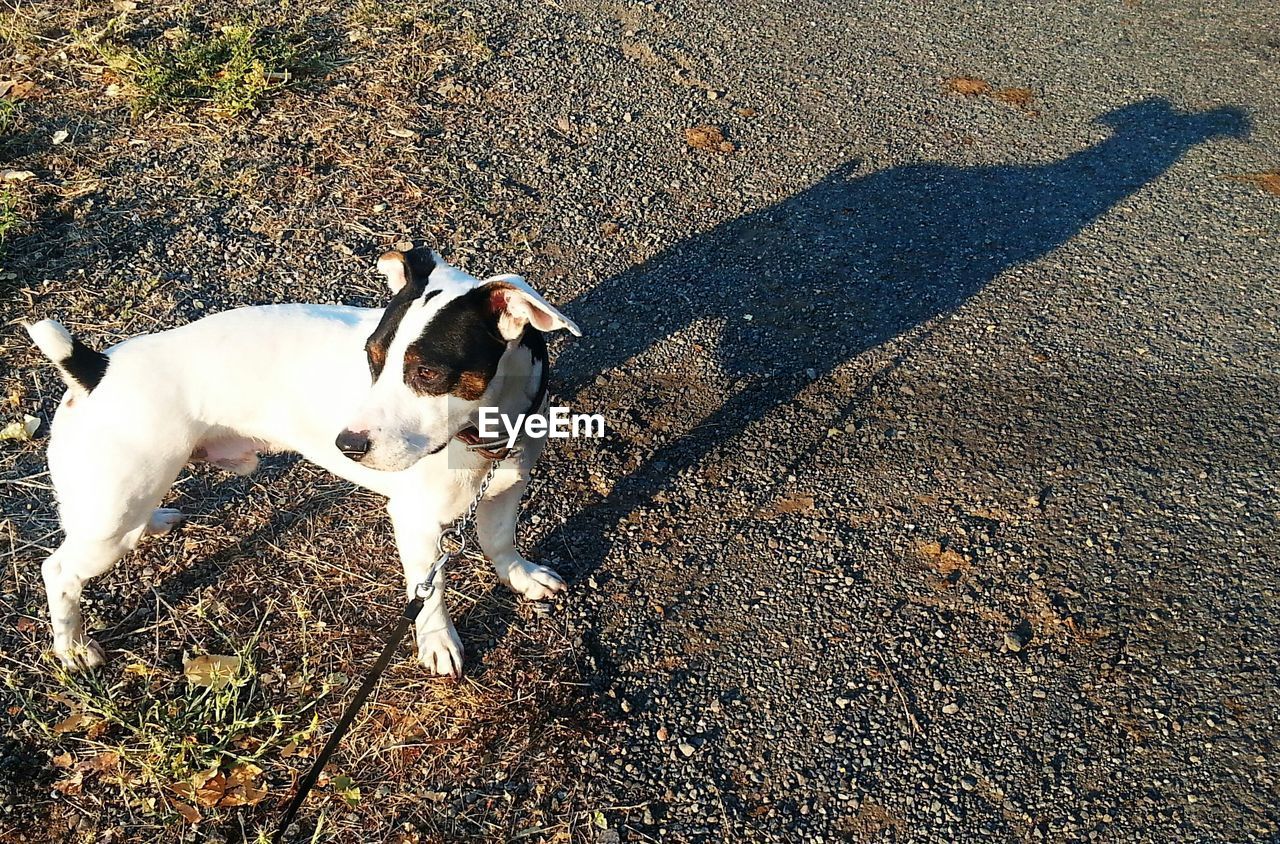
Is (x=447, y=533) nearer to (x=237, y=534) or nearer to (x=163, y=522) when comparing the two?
(x=237, y=534)

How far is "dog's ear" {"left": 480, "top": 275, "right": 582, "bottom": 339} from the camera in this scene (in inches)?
105

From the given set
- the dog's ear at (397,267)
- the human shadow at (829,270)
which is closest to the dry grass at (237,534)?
the human shadow at (829,270)

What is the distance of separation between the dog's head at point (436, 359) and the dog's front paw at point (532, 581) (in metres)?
0.92

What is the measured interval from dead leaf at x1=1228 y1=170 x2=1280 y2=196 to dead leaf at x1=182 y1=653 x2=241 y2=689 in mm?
6391

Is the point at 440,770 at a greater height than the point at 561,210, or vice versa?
the point at 561,210

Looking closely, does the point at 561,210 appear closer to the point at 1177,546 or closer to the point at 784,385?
the point at 784,385

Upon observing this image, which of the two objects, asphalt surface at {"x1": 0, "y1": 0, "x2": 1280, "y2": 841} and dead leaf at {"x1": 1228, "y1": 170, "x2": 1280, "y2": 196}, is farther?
dead leaf at {"x1": 1228, "y1": 170, "x2": 1280, "y2": 196}

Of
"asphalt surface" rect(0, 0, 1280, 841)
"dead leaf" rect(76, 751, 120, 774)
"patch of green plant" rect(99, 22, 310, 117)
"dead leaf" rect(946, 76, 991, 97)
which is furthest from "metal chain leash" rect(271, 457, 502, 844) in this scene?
"dead leaf" rect(946, 76, 991, 97)

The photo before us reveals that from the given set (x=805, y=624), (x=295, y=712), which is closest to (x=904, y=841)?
(x=805, y=624)

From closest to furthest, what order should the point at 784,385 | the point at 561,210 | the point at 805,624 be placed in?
1. the point at 805,624
2. the point at 784,385
3. the point at 561,210

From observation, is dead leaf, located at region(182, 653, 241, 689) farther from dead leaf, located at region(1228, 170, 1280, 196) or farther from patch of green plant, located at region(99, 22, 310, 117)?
dead leaf, located at region(1228, 170, 1280, 196)

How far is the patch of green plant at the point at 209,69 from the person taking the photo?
5785 mm

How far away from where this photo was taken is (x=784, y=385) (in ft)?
15.2

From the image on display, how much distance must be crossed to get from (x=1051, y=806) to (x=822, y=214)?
354cm
